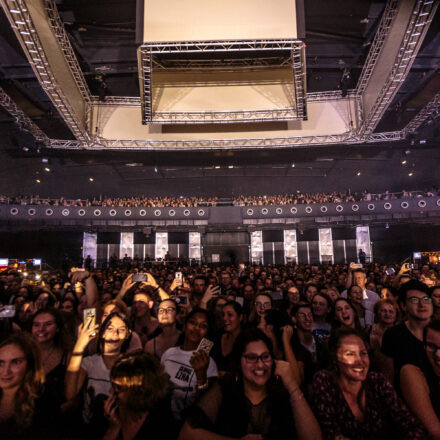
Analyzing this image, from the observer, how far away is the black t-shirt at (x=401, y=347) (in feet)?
8.57

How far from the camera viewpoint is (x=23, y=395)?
2.06 metres

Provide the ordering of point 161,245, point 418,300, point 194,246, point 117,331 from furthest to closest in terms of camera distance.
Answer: point 161,245, point 194,246, point 418,300, point 117,331

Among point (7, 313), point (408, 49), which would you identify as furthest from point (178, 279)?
point (408, 49)

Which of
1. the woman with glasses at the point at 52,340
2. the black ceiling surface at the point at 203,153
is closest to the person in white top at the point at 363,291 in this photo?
the woman with glasses at the point at 52,340

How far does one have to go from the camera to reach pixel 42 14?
880cm

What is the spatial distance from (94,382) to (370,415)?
221 cm

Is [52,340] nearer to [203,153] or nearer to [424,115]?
[203,153]

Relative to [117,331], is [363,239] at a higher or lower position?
higher

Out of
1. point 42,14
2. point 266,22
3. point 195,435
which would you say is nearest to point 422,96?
point 266,22

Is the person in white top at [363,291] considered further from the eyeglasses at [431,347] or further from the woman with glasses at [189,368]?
the woman with glasses at [189,368]

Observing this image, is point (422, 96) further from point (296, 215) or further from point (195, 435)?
point (195, 435)

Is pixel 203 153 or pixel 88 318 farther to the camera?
pixel 203 153

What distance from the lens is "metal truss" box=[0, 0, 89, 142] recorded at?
7.75 meters

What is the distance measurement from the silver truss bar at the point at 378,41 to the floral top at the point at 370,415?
424 inches
